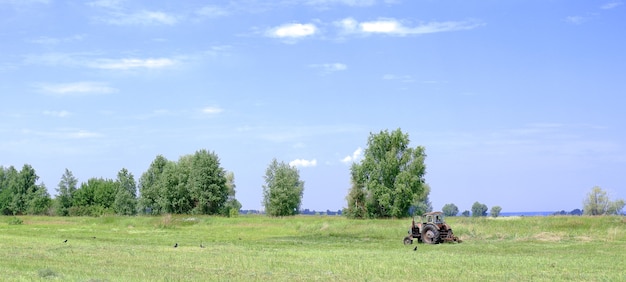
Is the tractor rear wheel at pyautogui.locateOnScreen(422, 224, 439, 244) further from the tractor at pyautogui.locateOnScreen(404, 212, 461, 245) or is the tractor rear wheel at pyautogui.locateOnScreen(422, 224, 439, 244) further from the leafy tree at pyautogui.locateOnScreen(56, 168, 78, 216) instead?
the leafy tree at pyautogui.locateOnScreen(56, 168, 78, 216)

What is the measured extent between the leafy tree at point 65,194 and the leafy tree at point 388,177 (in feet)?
220

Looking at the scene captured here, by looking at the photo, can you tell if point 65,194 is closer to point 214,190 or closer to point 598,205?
point 214,190

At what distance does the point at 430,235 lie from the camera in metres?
45.3

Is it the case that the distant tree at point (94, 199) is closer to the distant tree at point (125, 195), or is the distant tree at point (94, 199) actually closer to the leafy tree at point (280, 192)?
the distant tree at point (125, 195)

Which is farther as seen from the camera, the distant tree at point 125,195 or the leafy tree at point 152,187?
the distant tree at point 125,195

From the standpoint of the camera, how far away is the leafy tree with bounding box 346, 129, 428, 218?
86.2 meters

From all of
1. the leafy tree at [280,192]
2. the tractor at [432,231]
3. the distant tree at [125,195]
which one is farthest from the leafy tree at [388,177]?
the distant tree at [125,195]

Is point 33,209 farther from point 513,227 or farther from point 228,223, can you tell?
point 513,227

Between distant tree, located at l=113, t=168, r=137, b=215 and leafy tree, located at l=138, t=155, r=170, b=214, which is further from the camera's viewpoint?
distant tree, located at l=113, t=168, r=137, b=215

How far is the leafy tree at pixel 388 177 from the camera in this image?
86.2m

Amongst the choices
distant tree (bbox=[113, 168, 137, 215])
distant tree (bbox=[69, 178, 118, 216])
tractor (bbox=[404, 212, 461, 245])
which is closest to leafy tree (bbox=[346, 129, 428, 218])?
tractor (bbox=[404, 212, 461, 245])

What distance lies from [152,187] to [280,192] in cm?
2391

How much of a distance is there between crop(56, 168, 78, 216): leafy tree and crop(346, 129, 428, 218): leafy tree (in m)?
67.0

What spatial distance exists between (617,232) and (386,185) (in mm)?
39201
